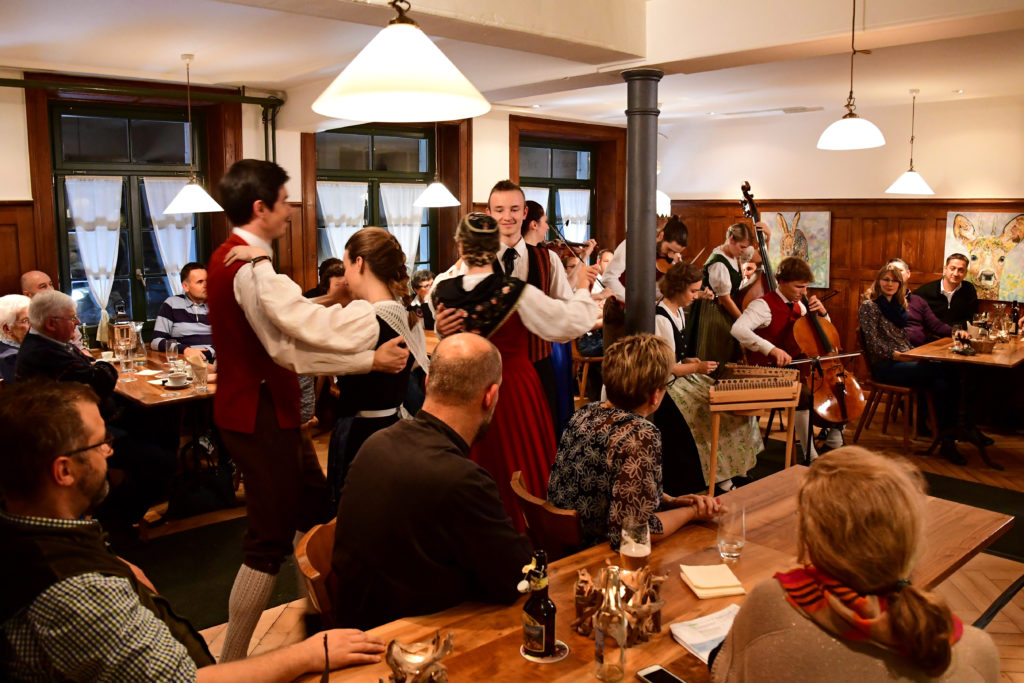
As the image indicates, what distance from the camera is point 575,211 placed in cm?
1023

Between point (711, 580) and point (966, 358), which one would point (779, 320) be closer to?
point (966, 358)

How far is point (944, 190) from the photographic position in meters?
8.20

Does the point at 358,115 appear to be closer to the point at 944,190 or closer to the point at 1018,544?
the point at 1018,544

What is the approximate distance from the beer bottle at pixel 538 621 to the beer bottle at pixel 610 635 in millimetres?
92

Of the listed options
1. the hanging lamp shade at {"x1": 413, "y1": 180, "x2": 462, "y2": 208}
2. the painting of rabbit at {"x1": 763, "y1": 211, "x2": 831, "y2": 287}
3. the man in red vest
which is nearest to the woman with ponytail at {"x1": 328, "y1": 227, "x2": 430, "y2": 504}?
the man in red vest

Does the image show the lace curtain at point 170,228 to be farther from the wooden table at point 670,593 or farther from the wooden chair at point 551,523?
the wooden table at point 670,593

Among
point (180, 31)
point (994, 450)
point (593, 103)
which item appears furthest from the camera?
point (593, 103)

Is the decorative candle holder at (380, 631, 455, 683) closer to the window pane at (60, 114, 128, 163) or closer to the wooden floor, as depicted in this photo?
the wooden floor

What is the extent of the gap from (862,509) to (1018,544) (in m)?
3.93

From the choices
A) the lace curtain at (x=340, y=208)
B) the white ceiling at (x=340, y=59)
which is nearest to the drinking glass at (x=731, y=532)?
the white ceiling at (x=340, y=59)

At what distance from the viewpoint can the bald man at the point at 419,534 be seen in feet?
5.97

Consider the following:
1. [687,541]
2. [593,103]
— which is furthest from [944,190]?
[687,541]

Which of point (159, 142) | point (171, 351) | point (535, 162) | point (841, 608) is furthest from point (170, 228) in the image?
point (841, 608)

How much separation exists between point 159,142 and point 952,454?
6.81m
